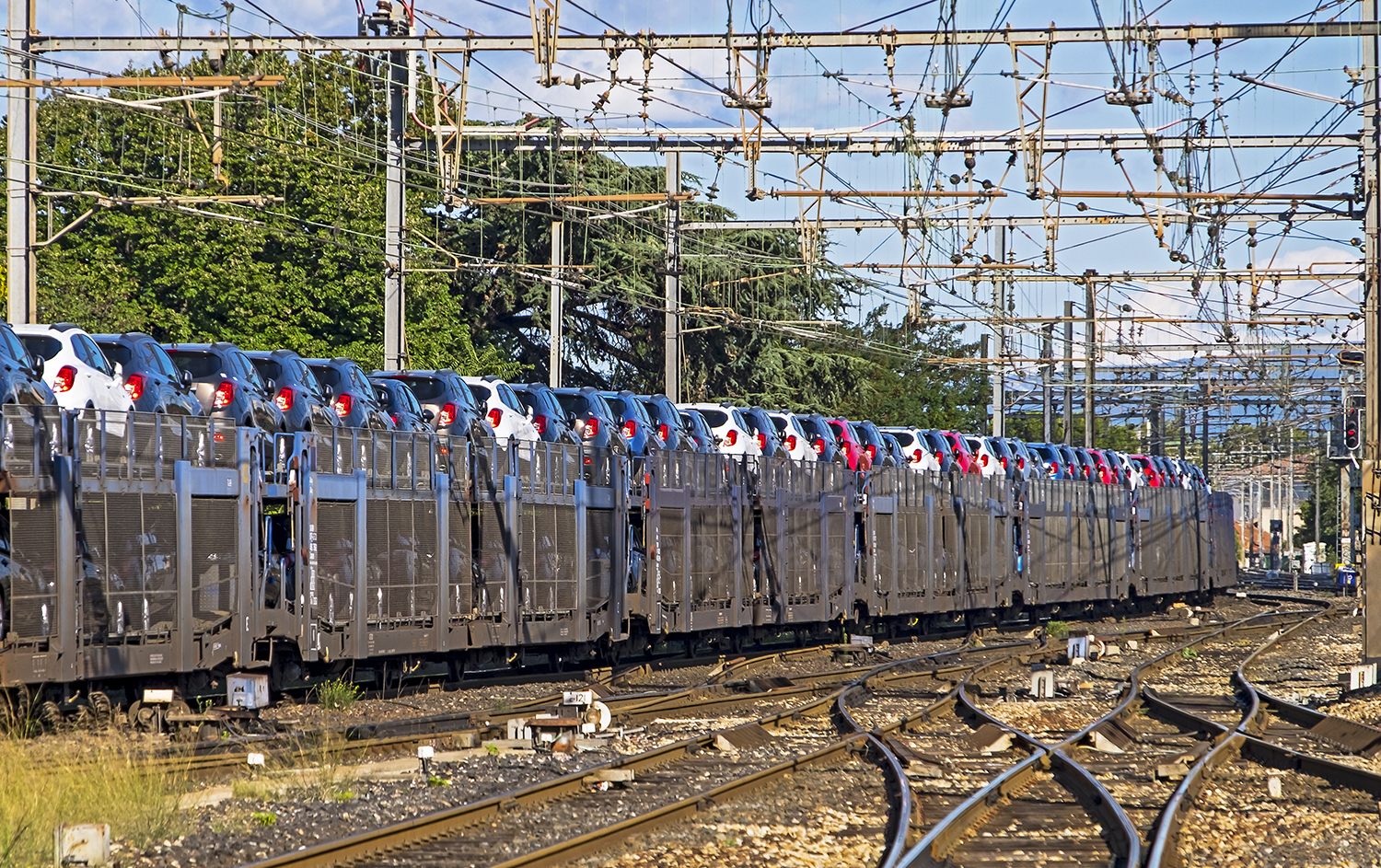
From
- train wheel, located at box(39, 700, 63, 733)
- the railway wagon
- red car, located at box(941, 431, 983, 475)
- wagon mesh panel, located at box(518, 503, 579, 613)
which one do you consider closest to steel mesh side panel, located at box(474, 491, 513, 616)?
the railway wagon

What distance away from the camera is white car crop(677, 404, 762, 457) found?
30141 mm

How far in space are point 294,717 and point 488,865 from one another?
813 cm

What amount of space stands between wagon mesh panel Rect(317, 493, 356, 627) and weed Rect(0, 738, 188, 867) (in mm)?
6220

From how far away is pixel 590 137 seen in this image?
94.7 feet

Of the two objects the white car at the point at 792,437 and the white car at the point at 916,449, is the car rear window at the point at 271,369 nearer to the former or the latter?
the white car at the point at 792,437

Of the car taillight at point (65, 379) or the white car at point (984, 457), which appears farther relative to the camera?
the white car at point (984, 457)

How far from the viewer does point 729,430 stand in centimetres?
3028

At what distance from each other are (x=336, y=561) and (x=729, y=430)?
12840 millimetres

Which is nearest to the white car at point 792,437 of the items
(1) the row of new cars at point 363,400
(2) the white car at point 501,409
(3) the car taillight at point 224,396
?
(1) the row of new cars at point 363,400

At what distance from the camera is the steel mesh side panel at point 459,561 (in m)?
20.2

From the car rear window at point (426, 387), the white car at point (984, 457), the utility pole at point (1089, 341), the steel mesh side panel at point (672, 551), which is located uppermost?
the utility pole at point (1089, 341)

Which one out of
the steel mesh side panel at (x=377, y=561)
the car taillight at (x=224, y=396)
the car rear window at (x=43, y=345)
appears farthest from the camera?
the steel mesh side panel at (x=377, y=561)

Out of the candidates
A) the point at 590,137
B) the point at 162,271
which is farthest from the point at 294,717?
the point at 162,271

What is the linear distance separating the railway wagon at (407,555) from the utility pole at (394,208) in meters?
4.60
